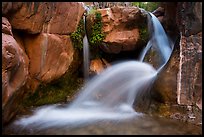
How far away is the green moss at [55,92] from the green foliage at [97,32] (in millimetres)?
1170

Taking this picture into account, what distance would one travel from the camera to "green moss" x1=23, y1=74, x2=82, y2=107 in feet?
19.6

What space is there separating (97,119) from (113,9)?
146 inches

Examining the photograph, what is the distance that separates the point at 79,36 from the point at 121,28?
4.44 ft

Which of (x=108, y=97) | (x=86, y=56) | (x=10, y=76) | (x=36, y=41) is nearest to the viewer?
(x=10, y=76)

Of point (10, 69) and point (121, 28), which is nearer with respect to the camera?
point (10, 69)

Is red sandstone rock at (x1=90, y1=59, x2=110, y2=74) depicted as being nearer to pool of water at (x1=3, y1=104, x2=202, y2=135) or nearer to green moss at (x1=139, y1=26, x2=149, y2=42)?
green moss at (x1=139, y1=26, x2=149, y2=42)

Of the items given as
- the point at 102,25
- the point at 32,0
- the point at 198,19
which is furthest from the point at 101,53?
the point at 198,19

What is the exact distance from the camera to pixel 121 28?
7418 millimetres

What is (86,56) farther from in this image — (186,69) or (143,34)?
(186,69)

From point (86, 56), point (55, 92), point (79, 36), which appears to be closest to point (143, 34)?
point (86, 56)

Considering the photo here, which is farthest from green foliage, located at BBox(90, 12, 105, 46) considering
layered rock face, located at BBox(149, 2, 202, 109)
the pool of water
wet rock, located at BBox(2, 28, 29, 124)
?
Result: the pool of water

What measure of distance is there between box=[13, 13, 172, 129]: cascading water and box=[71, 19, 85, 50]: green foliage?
1025 mm

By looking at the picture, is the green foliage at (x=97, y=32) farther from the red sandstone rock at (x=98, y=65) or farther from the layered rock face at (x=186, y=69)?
the layered rock face at (x=186, y=69)

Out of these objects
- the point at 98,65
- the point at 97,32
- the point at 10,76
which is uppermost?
the point at 97,32
